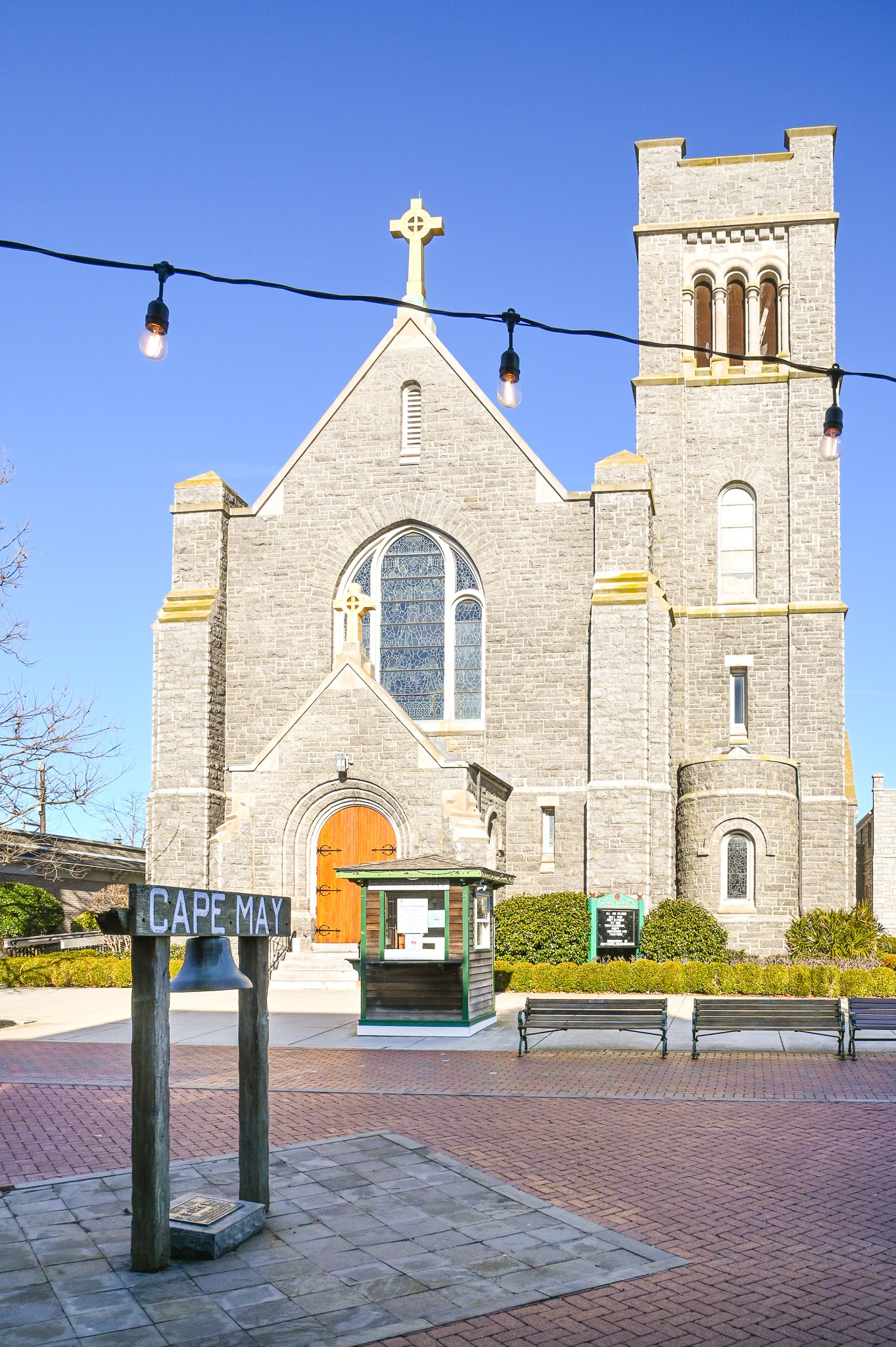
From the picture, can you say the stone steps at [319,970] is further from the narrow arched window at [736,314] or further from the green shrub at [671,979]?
the narrow arched window at [736,314]

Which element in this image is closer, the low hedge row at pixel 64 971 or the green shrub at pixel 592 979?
the green shrub at pixel 592 979

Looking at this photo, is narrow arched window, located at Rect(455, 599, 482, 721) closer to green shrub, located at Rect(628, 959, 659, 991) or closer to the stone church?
the stone church

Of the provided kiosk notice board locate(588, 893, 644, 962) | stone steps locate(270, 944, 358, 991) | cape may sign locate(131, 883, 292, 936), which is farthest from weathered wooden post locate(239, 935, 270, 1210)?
kiosk notice board locate(588, 893, 644, 962)

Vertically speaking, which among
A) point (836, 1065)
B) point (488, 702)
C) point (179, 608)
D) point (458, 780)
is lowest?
point (836, 1065)

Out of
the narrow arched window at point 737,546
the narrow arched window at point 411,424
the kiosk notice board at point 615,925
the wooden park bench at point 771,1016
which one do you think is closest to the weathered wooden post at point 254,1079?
the wooden park bench at point 771,1016

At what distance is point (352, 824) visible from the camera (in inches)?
1040

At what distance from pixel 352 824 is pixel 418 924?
7899 mm

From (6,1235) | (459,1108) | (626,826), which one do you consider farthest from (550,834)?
(6,1235)

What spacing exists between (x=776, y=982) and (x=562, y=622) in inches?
377

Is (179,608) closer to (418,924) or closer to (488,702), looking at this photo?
(488,702)

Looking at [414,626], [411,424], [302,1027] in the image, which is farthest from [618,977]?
[411,424]

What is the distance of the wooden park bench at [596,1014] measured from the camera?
53.6 ft

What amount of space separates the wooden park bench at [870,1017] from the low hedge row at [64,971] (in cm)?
1372

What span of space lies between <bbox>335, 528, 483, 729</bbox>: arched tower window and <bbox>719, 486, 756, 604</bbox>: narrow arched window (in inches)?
236
